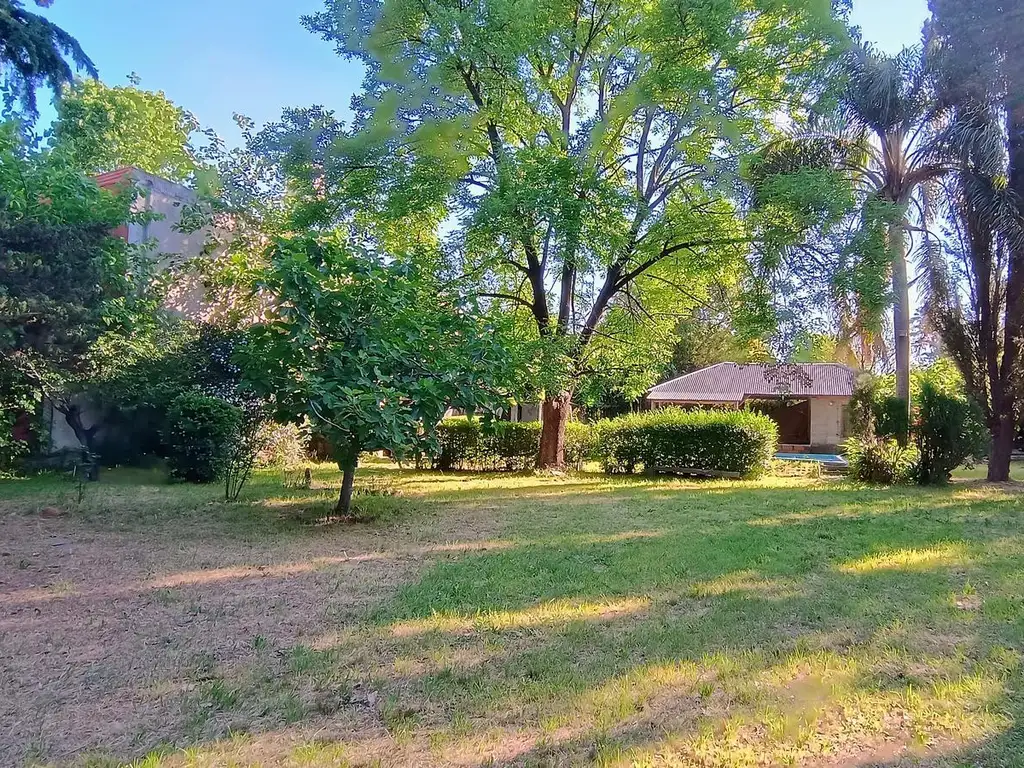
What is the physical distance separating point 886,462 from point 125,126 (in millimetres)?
27501

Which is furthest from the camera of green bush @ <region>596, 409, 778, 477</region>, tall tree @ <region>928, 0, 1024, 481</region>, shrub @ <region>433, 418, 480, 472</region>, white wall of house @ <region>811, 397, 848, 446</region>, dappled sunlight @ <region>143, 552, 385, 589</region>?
white wall of house @ <region>811, 397, 848, 446</region>

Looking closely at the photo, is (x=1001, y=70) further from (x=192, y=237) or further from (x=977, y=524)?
(x=192, y=237)

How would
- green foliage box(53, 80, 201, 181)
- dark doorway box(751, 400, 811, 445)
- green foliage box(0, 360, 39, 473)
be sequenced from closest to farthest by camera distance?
1. green foliage box(0, 360, 39, 473)
2. green foliage box(53, 80, 201, 181)
3. dark doorway box(751, 400, 811, 445)

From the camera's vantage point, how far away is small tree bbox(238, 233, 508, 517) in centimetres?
700

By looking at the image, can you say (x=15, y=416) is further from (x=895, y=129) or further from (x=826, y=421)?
(x=826, y=421)

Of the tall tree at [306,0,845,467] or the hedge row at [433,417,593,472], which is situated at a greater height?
the tall tree at [306,0,845,467]

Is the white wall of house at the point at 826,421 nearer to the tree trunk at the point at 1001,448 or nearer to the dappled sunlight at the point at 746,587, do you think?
the tree trunk at the point at 1001,448

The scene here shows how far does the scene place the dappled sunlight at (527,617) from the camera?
4145 millimetres

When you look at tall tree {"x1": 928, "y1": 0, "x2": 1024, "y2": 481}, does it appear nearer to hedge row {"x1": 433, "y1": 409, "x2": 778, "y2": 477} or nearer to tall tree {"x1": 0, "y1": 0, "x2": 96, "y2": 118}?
hedge row {"x1": 433, "y1": 409, "x2": 778, "y2": 477}

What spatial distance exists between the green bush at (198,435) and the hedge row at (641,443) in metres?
4.58

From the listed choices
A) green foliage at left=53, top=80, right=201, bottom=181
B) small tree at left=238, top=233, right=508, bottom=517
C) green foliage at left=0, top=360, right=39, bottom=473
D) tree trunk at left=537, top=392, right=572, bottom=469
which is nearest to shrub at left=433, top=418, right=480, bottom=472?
tree trunk at left=537, top=392, right=572, bottom=469

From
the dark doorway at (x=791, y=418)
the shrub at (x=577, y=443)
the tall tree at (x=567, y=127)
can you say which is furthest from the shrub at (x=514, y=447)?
the dark doorway at (x=791, y=418)

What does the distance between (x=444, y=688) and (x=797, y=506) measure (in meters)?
8.30

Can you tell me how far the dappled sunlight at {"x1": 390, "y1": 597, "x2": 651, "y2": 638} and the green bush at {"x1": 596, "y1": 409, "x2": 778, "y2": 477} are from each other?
35.1 feet
